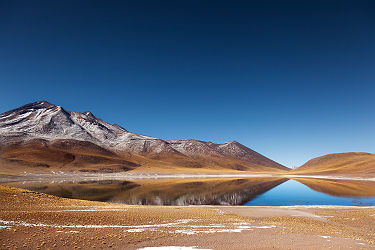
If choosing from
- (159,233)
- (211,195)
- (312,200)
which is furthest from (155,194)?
(159,233)

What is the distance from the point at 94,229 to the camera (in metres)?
15.0

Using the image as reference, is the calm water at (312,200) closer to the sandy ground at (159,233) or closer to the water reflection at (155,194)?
the water reflection at (155,194)

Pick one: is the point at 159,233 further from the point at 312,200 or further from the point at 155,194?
the point at 312,200

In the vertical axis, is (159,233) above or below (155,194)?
above

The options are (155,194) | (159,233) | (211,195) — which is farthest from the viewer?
(211,195)

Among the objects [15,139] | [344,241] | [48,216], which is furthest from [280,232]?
[15,139]

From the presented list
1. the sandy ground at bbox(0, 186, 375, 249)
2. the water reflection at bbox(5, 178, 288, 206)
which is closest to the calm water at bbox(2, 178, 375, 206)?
the water reflection at bbox(5, 178, 288, 206)

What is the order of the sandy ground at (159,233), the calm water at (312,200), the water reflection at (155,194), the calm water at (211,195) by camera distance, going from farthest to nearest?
the water reflection at (155,194) < the calm water at (211,195) < the calm water at (312,200) < the sandy ground at (159,233)

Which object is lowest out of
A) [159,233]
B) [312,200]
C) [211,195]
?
[312,200]

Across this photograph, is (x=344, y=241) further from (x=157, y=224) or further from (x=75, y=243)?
(x=75, y=243)

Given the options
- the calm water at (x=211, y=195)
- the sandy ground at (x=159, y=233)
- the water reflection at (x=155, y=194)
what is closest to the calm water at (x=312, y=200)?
the calm water at (x=211, y=195)

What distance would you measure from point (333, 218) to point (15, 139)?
213030 mm

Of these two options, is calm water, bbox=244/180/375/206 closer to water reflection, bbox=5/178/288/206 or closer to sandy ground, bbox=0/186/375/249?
water reflection, bbox=5/178/288/206

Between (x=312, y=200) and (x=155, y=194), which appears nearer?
(x=312, y=200)
